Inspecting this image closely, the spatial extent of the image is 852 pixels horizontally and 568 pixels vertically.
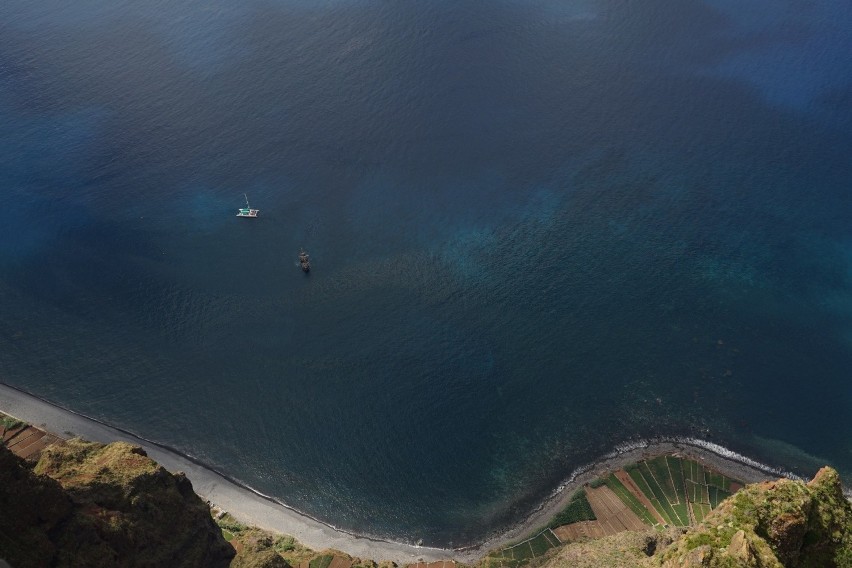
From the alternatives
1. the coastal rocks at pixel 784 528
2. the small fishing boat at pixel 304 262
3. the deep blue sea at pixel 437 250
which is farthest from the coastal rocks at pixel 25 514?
the small fishing boat at pixel 304 262

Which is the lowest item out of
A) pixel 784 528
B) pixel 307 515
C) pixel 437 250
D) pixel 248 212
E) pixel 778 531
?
pixel 307 515

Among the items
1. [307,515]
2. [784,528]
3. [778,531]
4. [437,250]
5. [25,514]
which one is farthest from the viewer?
[437,250]

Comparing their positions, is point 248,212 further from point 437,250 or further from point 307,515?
point 307,515

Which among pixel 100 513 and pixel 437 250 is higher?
pixel 437 250

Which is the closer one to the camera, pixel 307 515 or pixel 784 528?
pixel 784 528

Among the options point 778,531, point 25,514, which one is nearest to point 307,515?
point 25,514

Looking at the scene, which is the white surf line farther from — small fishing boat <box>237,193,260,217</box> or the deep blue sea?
small fishing boat <box>237,193,260,217</box>

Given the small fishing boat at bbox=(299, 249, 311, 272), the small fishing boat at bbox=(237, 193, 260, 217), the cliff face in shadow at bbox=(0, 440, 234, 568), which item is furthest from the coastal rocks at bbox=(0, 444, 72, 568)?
the small fishing boat at bbox=(237, 193, 260, 217)

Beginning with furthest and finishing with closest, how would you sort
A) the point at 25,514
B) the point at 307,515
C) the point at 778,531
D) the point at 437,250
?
the point at 437,250 → the point at 307,515 → the point at 25,514 → the point at 778,531

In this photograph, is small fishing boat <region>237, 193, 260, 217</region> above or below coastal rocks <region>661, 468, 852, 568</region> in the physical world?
below
